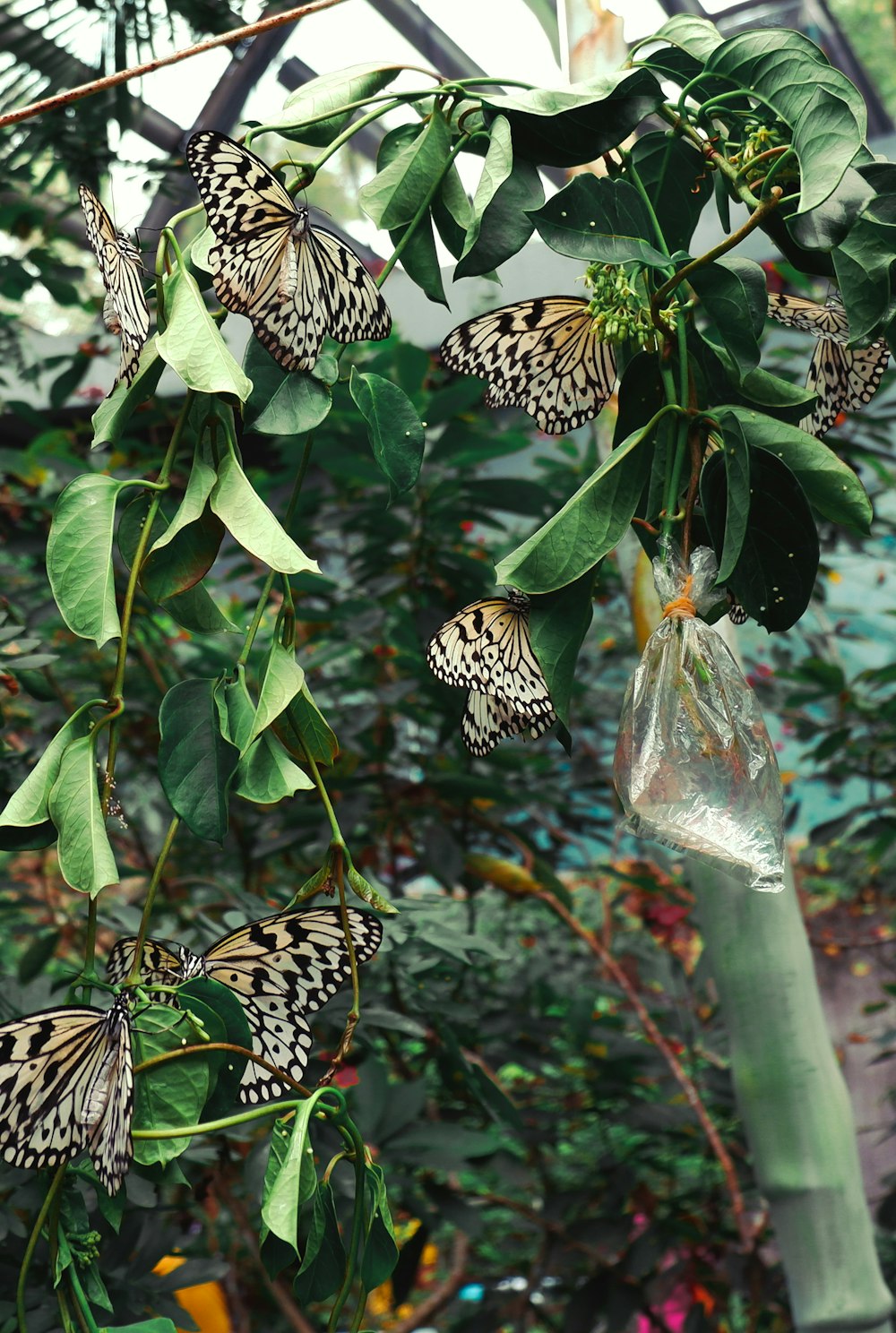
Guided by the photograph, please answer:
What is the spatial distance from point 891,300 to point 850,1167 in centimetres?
89

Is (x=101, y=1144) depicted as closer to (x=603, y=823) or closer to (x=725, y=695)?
(x=725, y=695)

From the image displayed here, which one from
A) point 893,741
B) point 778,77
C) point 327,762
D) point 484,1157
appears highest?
point 893,741

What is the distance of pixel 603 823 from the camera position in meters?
2.01

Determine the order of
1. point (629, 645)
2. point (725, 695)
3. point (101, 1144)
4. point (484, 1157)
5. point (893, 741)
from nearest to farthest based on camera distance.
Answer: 1. point (101, 1144)
2. point (725, 695)
3. point (484, 1157)
4. point (893, 741)
5. point (629, 645)

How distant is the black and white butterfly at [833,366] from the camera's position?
58 centimetres

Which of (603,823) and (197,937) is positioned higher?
(603,823)

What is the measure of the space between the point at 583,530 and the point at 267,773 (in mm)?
161

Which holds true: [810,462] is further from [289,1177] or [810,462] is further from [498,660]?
[289,1177]

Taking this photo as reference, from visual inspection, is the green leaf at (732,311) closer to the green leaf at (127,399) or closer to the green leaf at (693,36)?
the green leaf at (693,36)

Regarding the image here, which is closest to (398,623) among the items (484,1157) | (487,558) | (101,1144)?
(487,558)

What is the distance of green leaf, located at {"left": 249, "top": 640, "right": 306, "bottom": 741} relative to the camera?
43 cm

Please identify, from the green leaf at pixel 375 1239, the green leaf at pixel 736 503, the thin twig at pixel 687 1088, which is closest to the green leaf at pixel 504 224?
the green leaf at pixel 736 503

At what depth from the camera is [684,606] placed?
20.3 inches

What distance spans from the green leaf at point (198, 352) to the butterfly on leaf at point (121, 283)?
0.03 meters
